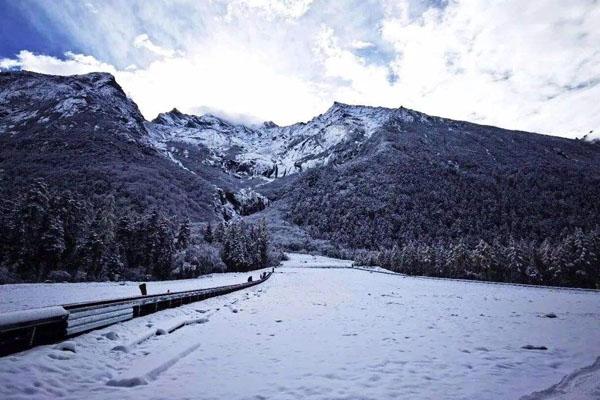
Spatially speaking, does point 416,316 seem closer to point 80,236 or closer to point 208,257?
point 80,236

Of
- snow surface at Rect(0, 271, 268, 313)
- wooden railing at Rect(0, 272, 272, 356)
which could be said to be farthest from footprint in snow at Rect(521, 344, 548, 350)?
snow surface at Rect(0, 271, 268, 313)

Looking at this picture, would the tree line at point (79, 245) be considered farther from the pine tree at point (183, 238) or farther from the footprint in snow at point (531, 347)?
the footprint in snow at point (531, 347)

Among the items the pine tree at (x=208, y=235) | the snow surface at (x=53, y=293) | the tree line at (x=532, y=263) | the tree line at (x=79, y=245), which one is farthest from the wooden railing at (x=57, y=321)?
the pine tree at (x=208, y=235)

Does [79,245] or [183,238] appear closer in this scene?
[79,245]

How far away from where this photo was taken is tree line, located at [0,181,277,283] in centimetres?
4759

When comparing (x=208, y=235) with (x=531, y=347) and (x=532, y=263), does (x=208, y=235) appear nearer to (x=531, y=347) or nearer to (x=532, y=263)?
(x=532, y=263)

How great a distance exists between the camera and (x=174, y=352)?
8.43 m

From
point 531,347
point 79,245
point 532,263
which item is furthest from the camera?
point 532,263

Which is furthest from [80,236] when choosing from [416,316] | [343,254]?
[343,254]

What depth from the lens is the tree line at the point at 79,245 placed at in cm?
4759

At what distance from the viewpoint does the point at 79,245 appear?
2109 inches

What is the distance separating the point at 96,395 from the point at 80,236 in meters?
58.9

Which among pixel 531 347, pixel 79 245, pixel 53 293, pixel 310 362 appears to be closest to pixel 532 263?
pixel 531 347

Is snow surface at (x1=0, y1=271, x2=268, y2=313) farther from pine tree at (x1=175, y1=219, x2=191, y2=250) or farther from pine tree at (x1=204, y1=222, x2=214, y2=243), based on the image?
pine tree at (x1=204, y1=222, x2=214, y2=243)
